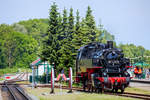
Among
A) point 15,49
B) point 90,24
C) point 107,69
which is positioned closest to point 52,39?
point 90,24

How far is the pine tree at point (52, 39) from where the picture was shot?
37.5 meters

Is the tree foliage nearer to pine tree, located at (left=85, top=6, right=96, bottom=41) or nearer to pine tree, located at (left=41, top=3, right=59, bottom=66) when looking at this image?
pine tree, located at (left=85, top=6, right=96, bottom=41)

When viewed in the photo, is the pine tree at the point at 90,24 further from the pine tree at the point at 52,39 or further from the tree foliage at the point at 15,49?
the tree foliage at the point at 15,49

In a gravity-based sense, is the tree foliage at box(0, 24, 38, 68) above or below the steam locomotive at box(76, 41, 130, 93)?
above

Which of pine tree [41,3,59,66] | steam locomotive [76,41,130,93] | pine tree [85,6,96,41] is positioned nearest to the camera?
steam locomotive [76,41,130,93]

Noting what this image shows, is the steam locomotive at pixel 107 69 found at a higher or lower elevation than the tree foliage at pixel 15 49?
lower

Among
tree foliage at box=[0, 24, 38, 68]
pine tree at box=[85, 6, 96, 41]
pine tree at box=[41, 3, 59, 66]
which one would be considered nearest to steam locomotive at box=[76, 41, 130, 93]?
pine tree at box=[85, 6, 96, 41]

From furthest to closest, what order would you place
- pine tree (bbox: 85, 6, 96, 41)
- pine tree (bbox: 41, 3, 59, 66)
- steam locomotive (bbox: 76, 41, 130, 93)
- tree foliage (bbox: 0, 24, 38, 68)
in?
tree foliage (bbox: 0, 24, 38, 68) → pine tree (bbox: 85, 6, 96, 41) → pine tree (bbox: 41, 3, 59, 66) → steam locomotive (bbox: 76, 41, 130, 93)

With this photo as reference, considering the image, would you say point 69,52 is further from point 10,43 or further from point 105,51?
point 10,43

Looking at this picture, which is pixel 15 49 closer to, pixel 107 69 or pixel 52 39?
pixel 52 39

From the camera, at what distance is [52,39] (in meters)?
38.5

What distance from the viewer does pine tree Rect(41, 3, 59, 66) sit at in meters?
37.5

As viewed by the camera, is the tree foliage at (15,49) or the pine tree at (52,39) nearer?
the pine tree at (52,39)

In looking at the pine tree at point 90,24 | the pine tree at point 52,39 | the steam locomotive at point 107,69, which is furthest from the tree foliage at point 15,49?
the steam locomotive at point 107,69
